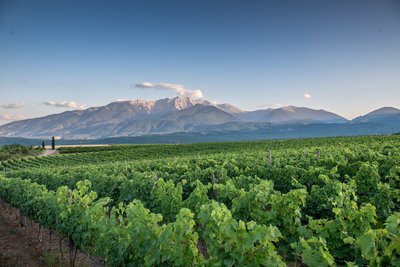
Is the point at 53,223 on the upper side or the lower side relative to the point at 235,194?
lower

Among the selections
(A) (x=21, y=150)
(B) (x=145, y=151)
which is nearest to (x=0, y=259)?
(B) (x=145, y=151)

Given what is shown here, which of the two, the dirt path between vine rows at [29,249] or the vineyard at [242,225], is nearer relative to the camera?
the vineyard at [242,225]

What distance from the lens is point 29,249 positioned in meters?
10.4

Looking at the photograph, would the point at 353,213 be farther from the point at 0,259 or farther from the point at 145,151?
the point at 145,151

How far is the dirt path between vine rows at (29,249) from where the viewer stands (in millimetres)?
8938

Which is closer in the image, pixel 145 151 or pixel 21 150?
pixel 145 151

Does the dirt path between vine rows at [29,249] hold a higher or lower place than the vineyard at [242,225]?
lower

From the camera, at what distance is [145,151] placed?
2237 inches

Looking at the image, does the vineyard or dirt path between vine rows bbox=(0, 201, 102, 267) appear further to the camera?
dirt path between vine rows bbox=(0, 201, 102, 267)

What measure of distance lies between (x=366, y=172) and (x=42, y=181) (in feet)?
57.7

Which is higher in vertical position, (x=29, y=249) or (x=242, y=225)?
(x=242, y=225)

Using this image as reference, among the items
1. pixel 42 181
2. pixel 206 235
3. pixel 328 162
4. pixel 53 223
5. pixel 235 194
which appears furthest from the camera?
pixel 42 181

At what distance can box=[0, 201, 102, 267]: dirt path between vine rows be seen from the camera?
29.3ft

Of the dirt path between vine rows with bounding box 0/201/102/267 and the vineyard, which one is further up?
the vineyard
